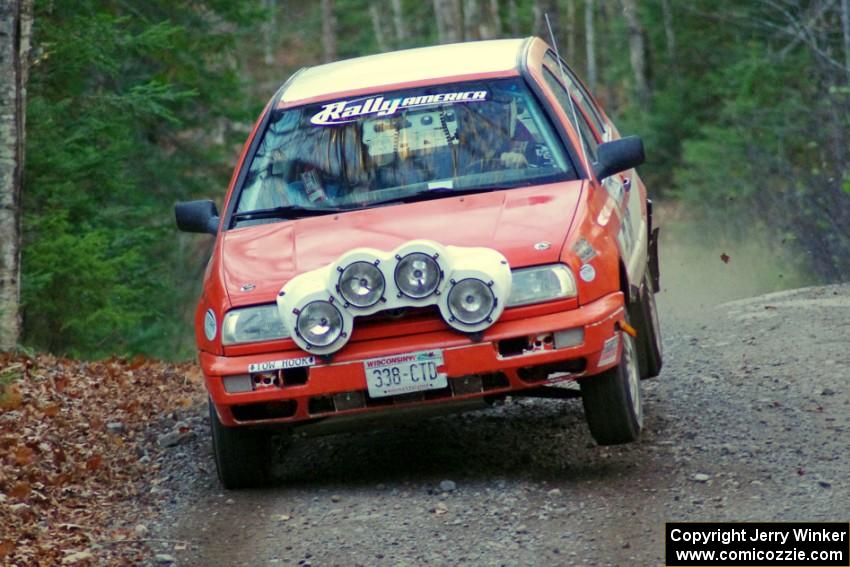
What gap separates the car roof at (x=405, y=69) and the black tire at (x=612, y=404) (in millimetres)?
1865

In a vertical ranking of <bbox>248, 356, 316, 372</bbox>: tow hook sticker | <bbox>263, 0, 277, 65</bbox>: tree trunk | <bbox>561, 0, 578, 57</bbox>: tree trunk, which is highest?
<bbox>263, 0, 277, 65</bbox>: tree trunk

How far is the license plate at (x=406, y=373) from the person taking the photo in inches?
245

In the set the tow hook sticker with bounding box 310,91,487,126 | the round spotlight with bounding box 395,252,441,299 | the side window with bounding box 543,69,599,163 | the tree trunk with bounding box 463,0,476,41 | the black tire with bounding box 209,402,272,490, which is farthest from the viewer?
the tree trunk with bounding box 463,0,476,41

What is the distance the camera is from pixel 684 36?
27.5m

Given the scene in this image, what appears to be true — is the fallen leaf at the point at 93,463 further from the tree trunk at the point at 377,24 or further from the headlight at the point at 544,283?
the tree trunk at the point at 377,24

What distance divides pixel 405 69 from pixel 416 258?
2.00m

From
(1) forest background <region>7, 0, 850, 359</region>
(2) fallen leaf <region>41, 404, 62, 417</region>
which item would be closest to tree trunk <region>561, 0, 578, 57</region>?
(1) forest background <region>7, 0, 850, 359</region>

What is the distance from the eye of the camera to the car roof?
303 inches

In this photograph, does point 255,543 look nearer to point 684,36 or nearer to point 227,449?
point 227,449

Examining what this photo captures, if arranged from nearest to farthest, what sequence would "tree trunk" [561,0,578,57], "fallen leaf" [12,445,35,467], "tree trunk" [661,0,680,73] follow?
"fallen leaf" [12,445,35,467] → "tree trunk" [661,0,680,73] → "tree trunk" [561,0,578,57]

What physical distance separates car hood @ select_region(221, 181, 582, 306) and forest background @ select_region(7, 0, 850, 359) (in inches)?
218

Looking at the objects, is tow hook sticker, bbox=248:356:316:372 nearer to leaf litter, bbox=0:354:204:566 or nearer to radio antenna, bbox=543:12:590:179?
leaf litter, bbox=0:354:204:566

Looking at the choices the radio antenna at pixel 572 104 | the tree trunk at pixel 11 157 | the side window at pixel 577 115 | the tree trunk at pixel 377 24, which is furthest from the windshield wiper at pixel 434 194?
the tree trunk at pixel 377 24

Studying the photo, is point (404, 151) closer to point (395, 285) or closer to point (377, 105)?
point (377, 105)
